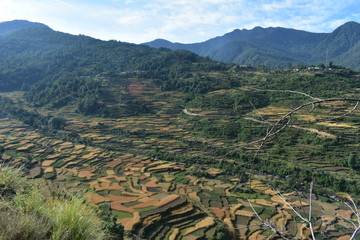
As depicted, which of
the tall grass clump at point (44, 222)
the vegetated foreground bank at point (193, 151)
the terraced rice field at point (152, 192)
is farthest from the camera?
the vegetated foreground bank at point (193, 151)

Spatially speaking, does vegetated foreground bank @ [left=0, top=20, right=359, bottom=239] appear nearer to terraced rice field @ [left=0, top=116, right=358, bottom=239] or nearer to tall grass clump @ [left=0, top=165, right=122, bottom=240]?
terraced rice field @ [left=0, top=116, right=358, bottom=239]

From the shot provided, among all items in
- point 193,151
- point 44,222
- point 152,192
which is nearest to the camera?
point 44,222

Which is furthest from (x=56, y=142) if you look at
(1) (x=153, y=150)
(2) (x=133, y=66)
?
(2) (x=133, y=66)

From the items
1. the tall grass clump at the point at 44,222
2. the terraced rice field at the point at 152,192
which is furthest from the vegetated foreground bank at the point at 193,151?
the tall grass clump at the point at 44,222

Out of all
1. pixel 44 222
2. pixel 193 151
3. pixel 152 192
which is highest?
pixel 44 222

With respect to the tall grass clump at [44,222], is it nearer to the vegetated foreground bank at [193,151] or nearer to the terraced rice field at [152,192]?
the vegetated foreground bank at [193,151]

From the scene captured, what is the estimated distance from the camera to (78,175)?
73.5ft

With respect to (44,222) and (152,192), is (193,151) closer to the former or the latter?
(152,192)

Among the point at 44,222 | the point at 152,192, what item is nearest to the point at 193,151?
the point at 152,192

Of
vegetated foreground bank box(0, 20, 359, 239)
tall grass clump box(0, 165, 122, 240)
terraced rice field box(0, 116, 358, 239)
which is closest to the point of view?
tall grass clump box(0, 165, 122, 240)

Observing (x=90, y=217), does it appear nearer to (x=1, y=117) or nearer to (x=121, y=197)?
(x=121, y=197)

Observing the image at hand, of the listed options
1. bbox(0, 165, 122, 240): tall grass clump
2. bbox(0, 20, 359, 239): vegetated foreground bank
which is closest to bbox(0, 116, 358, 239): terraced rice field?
bbox(0, 20, 359, 239): vegetated foreground bank

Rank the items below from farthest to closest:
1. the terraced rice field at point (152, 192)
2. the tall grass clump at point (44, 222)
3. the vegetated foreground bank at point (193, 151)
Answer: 1. the vegetated foreground bank at point (193, 151)
2. the terraced rice field at point (152, 192)
3. the tall grass clump at point (44, 222)

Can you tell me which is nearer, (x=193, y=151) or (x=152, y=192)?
(x=152, y=192)
